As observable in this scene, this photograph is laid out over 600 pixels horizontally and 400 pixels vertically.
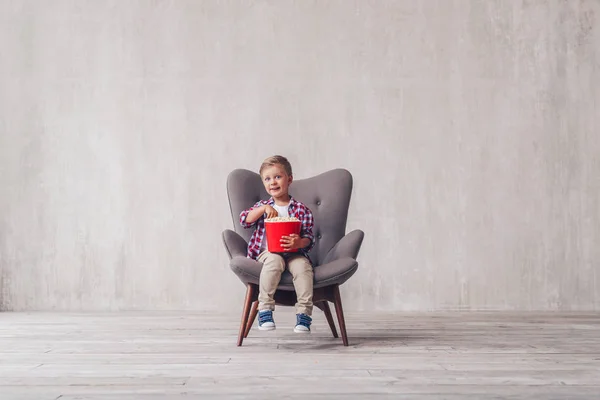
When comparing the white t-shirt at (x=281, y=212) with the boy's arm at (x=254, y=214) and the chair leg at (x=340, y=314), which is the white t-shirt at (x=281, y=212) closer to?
the boy's arm at (x=254, y=214)

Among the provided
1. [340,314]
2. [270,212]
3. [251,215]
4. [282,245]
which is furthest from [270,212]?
[340,314]

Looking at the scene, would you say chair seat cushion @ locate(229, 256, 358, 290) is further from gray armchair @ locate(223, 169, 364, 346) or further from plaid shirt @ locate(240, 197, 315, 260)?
plaid shirt @ locate(240, 197, 315, 260)

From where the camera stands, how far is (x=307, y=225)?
3146mm

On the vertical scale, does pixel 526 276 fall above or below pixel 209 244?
below

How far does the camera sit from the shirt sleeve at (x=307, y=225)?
3.11 m

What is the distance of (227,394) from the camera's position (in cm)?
193

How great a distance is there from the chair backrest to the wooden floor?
0.50 m

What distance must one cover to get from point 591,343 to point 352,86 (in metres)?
2.46

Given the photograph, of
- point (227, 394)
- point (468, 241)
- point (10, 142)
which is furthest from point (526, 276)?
point (10, 142)

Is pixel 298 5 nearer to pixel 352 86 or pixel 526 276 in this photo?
pixel 352 86

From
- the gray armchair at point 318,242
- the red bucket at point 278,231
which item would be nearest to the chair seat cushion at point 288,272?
the gray armchair at point 318,242

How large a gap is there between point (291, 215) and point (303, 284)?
430 mm

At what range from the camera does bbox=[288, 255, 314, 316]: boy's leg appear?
283cm

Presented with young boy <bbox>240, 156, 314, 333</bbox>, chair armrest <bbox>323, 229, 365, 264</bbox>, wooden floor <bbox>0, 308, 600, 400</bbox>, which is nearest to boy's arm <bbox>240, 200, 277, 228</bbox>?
young boy <bbox>240, 156, 314, 333</bbox>
